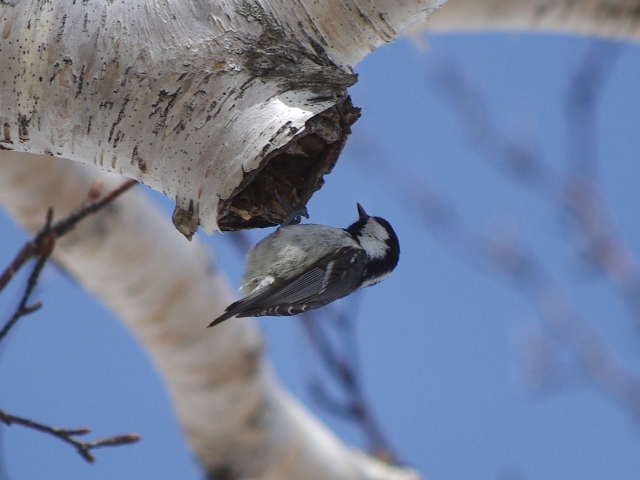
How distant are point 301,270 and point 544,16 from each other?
1.19 m

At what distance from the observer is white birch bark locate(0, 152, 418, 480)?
5.96 ft

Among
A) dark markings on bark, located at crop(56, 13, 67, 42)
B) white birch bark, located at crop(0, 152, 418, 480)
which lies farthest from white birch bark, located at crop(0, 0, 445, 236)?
white birch bark, located at crop(0, 152, 418, 480)

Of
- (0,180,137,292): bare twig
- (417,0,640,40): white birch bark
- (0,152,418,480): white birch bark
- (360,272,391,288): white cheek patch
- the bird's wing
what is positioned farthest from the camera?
(417,0,640,40): white birch bark

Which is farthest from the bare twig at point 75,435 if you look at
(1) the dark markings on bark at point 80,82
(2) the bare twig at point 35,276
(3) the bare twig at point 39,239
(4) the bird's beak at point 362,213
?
(4) the bird's beak at point 362,213

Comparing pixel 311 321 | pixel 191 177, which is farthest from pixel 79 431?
pixel 311 321

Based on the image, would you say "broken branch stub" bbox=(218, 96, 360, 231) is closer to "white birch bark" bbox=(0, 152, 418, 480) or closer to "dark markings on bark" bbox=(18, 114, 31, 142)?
"dark markings on bark" bbox=(18, 114, 31, 142)

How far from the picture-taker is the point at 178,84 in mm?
1081

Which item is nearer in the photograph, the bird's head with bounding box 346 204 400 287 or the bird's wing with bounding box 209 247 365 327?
the bird's wing with bounding box 209 247 365 327

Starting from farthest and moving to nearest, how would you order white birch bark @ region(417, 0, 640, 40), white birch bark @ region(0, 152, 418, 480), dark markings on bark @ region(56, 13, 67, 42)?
white birch bark @ region(417, 0, 640, 40) < white birch bark @ region(0, 152, 418, 480) < dark markings on bark @ region(56, 13, 67, 42)

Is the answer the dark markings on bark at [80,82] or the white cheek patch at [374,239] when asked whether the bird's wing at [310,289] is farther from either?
the dark markings on bark at [80,82]

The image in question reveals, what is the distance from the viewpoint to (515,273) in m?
2.30

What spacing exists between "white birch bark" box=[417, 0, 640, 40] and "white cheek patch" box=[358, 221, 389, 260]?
666 mm

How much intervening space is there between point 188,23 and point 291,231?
0.75 metres

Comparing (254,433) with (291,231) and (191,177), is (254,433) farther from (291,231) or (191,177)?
(191,177)
